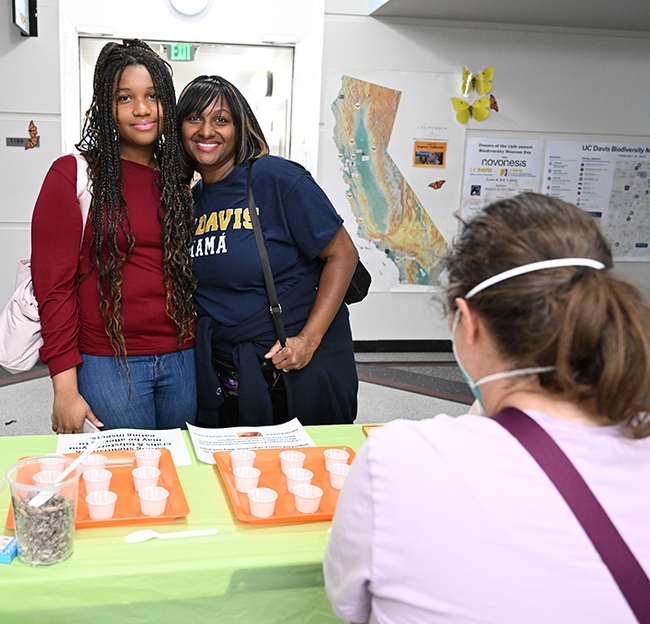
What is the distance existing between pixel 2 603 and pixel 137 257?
0.88 meters

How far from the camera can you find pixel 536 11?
3.96 metres

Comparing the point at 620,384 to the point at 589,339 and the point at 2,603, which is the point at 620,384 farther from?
the point at 2,603

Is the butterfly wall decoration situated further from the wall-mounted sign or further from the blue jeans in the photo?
the blue jeans

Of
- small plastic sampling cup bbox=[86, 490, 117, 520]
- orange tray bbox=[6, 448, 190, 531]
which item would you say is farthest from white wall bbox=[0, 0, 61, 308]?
small plastic sampling cup bbox=[86, 490, 117, 520]

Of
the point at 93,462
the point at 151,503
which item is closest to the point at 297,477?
the point at 151,503

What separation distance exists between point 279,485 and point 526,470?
654 mm

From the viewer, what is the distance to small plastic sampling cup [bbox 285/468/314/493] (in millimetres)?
1190

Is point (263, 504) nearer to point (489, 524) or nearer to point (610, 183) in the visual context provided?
point (489, 524)

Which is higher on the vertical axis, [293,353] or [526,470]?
[526,470]

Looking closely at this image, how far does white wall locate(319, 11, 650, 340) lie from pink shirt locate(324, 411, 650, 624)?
11.6ft

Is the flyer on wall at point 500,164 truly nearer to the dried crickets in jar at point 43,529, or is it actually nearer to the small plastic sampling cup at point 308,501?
the small plastic sampling cup at point 308,501

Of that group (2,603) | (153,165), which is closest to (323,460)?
(2,603)

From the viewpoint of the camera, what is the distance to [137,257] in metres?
1.59

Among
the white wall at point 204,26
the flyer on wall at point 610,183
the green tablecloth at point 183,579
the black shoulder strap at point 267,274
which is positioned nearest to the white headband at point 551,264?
the green tablecloth at point 183,579
